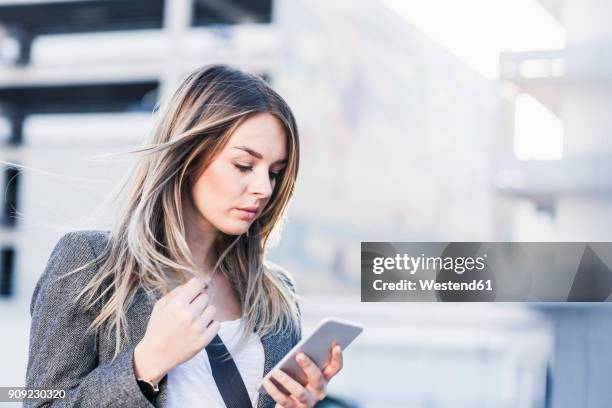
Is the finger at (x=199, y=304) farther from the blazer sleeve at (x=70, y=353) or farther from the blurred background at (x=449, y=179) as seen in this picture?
the blurred background at (x=449, y=179)

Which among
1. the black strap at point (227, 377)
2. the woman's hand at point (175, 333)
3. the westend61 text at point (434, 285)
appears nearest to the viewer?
the woman's hand at point (175, 333)

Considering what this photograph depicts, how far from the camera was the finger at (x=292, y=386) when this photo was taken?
124 centimetres

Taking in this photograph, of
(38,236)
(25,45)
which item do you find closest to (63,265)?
(38,236)

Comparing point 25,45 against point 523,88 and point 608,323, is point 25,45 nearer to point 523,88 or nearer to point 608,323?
point 523,88

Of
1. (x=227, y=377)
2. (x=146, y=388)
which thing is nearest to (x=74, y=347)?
(x=146, y=388)

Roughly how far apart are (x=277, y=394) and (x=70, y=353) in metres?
0.32

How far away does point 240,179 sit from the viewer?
1338mm

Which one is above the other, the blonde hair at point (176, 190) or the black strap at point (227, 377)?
the blonde hair at point (176, 190)

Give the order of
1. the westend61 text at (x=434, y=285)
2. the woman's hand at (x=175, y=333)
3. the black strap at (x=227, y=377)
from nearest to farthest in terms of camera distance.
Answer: the woman's hand at (x=175, y=333)
the black strap at (x=227, y=377)
the westend61 text at (x=434, y=285)

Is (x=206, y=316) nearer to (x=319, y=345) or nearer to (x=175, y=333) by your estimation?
(x=175, y=333)

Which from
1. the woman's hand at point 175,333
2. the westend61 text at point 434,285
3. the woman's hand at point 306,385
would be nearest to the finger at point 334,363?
the woman's hand at point 306,385

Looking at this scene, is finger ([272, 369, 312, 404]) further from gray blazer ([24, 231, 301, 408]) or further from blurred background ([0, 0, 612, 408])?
blurred background ([0, 0, 612, 408])

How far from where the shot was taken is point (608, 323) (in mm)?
1938

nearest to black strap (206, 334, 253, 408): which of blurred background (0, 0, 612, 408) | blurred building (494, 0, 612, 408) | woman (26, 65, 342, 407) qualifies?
woman (26, 65, 342, 407)
